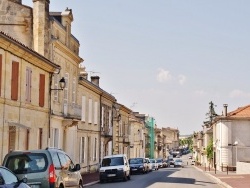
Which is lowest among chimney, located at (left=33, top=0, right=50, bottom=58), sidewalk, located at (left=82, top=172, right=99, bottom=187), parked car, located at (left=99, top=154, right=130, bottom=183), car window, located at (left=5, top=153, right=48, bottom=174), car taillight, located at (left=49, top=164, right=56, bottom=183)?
sidewalk, located at (left=82, top=172, right=99, bottom=187)

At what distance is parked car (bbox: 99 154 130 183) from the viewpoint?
34.9 meters

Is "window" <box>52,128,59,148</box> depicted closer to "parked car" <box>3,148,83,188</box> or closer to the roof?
"parked car" <box>3,148,83,188</box>

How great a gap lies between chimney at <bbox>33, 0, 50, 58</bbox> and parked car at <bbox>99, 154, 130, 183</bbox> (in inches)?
342

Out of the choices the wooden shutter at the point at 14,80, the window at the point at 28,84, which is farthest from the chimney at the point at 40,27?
the wooden shutter at the point at 14,80

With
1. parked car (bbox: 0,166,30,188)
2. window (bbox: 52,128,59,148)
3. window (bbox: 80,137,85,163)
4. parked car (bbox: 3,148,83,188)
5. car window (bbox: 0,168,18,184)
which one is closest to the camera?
parked car (bbox: 0,166,30,188)

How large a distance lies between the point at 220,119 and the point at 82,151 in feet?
84.2

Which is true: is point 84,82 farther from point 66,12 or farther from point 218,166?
point 218,166

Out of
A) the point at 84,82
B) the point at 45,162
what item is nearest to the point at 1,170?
the point at 45,162

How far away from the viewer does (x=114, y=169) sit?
35219 mm

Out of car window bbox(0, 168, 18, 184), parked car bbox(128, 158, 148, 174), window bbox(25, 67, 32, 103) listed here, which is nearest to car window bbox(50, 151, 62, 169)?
car window bbox(0, 168, 18, 184)

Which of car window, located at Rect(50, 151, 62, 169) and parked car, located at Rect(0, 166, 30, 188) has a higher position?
car window, located at Rect(50, 151, 62, 169)

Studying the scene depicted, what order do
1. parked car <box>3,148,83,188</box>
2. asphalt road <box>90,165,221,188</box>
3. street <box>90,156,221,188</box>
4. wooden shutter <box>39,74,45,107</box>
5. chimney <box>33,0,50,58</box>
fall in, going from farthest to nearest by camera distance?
chimney <box>33,0,50,58</box>
street <box>90,156,221,188</box>
asphalt road <box>90,165,221,188</box>
wooden shutter <box>39,74,45,107</box>
parked car <box>3,148,83,188</box>

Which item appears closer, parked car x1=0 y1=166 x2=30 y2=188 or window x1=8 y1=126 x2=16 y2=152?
parked car x1=0 y1=166 x2=30 y2=188

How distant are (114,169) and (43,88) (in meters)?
8.36
